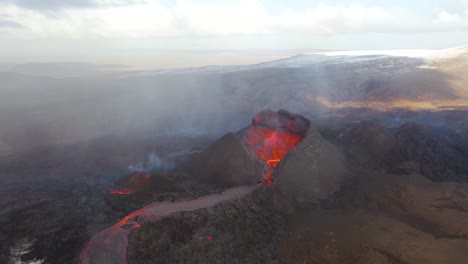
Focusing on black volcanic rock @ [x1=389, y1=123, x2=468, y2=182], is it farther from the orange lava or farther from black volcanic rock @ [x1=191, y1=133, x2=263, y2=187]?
the orange lava

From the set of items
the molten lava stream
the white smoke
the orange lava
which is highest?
the molten lava stream

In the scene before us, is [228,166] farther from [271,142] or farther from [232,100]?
[232,100]

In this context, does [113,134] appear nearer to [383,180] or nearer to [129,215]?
[129,215]

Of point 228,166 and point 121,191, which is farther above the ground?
point 228,166

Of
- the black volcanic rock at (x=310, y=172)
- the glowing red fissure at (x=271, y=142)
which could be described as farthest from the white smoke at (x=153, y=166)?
the black volcanic rock at (x=310, y=172)

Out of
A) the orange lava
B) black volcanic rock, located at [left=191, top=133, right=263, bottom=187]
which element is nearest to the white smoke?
black volcanic rock, located at [left=191, top=133, right=263, bottom=187]

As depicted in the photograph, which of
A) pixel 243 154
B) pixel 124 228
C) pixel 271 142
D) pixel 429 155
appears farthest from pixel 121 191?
pixel 429 155

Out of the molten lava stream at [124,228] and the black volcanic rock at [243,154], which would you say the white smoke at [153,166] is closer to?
the black volcanic rock at [243,154]

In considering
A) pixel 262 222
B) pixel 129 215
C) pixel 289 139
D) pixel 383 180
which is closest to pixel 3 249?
pixel 129 215
